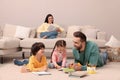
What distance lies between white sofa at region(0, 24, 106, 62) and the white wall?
502 mm

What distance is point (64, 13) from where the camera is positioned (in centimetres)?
627

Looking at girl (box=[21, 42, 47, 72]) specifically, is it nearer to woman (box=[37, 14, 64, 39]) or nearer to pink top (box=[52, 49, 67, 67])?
pink top (box=[52, 49, 67, 67])

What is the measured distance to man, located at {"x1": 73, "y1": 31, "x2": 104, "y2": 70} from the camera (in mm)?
3828

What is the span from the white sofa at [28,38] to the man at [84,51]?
931 mm

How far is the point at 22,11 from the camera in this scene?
20.5ft

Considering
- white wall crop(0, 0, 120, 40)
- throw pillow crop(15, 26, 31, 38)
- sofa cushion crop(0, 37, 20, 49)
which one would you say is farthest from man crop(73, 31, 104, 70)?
white wall crop(0, 0, 120, 40)

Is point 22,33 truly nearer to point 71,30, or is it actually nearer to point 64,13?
point 71,30

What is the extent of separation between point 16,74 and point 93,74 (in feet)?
A: 3.46

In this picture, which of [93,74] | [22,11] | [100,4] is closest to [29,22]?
[22,11]

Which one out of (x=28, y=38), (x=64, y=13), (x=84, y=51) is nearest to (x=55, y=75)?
(x=84, y=51)

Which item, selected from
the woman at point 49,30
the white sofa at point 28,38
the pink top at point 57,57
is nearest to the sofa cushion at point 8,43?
the white sofa at point 28,38

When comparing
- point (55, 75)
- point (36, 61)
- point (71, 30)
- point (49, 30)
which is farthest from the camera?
point (71, 30)

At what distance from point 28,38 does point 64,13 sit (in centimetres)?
152

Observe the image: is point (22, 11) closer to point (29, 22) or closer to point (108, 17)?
point (29, 22)
